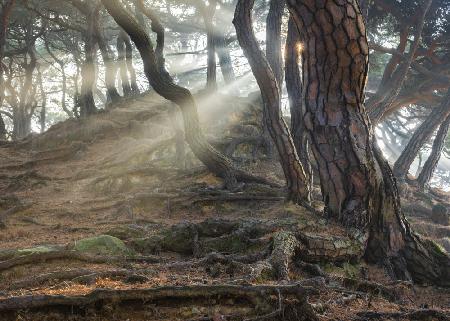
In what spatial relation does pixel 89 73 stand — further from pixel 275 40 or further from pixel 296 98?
pixel 296 98

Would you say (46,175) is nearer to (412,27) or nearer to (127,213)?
(127,213)

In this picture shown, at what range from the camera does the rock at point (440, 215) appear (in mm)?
10320

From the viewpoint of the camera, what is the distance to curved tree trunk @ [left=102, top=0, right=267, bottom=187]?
25.3ft

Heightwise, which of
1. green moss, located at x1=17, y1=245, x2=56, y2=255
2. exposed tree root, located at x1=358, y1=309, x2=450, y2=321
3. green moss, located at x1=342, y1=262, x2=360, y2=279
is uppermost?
green moss, located at x1=17, y1=245, x2=56, y2=255

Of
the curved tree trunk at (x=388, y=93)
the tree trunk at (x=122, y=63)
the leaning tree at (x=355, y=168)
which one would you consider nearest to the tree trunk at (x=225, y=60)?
the tree trunk at (x=122, y=63)

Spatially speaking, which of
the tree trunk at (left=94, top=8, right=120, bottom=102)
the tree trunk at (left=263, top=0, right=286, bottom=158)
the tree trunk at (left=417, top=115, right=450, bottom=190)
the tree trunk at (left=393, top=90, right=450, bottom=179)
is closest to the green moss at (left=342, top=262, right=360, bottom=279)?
the tree trunk at (left=263, top=0, right=286, bottom=158)

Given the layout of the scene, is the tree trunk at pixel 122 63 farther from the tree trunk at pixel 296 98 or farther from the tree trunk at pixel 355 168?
the tree trunk at pixel 355 168

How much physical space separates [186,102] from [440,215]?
7.29 meters

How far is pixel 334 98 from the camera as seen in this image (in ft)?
16.3

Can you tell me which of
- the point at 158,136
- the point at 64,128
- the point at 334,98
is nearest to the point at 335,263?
the point at 334,98

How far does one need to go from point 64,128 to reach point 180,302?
1310 cm

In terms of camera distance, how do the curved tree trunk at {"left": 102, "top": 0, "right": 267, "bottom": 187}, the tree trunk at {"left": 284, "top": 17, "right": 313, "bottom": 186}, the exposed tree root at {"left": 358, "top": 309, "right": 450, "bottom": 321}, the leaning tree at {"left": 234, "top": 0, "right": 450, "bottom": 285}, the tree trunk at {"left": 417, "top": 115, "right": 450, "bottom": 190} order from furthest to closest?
the tree trunk at {"left": 417, "top": 115, "right": 450, "bottom": 190} < the curved tree trunk at {"left": 102, "top": 0, "right": 267, "bottom": 187} < the tree trunk at {"left": 284, "top": 17, "right": 313, "bottom": 186} < the leaning tree at {"left": 234, "top": 0, "right": 450, "bottom": 285} < the exposed tree root at {"left": 358, "top": 309, "right": 450, "bottom": 321}

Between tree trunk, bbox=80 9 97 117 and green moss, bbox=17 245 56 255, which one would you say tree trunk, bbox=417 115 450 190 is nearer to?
tree trunk, bbox=80 9 97 117

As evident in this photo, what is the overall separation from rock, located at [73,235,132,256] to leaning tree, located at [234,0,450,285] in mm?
2785
